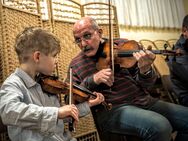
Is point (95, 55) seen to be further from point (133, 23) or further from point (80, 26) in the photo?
point (133, 23)

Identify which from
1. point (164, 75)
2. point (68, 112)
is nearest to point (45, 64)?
point (68, 112)

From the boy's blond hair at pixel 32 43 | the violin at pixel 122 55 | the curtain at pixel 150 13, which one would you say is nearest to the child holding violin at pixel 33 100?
the boy's blond hair at pixel 32 43

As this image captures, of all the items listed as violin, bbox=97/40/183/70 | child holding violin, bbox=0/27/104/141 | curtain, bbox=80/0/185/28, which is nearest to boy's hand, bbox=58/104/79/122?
child holding violin, bbox=0/27/104/141

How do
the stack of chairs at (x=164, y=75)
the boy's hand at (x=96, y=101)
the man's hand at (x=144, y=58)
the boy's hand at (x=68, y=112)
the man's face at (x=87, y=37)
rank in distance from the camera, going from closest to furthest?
the boy's hand at (x=68, y=112)
the boy's hand at (x=96, y=101)
the man's hand at (x=144, y=58)
the man's face at (x=87, y=37)
the stack of chairs at (x=164, y=75)

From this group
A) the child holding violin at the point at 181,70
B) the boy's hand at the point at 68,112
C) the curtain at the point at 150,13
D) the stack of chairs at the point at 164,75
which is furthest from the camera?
the curtain at the point at 150,13

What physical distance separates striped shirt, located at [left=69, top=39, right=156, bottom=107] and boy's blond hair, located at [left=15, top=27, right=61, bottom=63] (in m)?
0.35

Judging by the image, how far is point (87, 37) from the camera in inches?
67.6

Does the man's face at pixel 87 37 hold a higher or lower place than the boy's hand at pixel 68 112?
higher

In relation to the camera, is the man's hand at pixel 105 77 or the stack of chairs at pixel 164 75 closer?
the man's hand at pixel 105 77

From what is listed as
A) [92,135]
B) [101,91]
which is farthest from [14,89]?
[92,135]

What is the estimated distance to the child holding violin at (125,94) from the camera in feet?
4.68

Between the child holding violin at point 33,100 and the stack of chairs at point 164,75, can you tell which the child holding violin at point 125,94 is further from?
the stack of chairs at point 164,75

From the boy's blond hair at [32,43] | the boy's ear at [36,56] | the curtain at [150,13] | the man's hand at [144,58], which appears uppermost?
the curtain at [150,13]

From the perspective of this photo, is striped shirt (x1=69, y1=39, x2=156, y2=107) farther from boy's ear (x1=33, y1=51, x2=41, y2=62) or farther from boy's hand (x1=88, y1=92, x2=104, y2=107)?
boy's ear (x1=33, y1=51, x2=41, y2=62)
